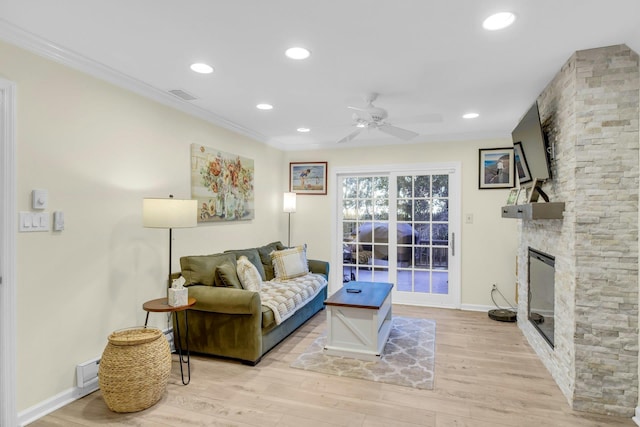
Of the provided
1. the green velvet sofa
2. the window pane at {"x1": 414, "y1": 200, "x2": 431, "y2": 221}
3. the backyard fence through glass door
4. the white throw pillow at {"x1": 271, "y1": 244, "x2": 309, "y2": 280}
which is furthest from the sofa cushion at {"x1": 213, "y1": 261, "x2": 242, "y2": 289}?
the window pane at {"x1": 414, "y1": 200, "x2": 431, "y2": 221}

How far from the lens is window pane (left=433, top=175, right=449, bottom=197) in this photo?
203 inches

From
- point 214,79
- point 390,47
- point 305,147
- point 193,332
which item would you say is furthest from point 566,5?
point 305,147

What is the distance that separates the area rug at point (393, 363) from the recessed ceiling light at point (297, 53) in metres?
2.45

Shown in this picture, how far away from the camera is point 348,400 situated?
262 centimetres

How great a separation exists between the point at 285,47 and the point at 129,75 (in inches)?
53.8

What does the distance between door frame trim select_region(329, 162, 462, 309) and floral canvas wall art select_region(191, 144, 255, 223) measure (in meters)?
1.34

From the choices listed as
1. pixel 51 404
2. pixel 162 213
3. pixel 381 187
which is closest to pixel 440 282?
pixel 381 187

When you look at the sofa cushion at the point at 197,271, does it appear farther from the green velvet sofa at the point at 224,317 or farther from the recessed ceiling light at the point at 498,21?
the recessed ceiling light at the point at 498,21

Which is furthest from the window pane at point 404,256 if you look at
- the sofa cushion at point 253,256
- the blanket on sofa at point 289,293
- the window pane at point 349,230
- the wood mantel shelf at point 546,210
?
the wood mantel shelf at point 546,210

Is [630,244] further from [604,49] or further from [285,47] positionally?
[285,47]

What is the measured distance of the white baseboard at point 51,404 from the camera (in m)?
2.30

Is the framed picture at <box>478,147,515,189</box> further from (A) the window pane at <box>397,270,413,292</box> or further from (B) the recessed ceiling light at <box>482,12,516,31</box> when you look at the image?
(B) the recessed ceiling light at <box>482,12,516,31</box>

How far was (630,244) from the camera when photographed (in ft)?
7.73

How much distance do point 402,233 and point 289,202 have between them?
169 centimetres
